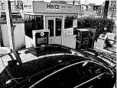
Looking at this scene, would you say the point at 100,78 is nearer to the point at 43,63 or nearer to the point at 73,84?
the point at 73,84

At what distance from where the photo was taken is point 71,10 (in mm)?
7004

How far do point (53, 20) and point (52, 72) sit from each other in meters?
4.49

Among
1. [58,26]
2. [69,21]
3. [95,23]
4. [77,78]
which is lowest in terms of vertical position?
[77,78]

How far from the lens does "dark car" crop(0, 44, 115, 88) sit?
2255 mm

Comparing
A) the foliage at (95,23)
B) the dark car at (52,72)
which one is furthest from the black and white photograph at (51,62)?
the foliage at (95,23)

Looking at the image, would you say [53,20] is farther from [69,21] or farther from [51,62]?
[51,62]

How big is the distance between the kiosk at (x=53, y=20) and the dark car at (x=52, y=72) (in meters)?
3.12

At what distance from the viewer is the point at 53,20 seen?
6.55 meters

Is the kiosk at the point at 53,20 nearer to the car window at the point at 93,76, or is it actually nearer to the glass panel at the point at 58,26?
the glass panel at the point at 58,26

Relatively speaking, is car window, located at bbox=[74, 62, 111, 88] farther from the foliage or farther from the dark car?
the foliage

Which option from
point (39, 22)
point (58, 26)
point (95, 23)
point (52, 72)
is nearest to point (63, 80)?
point (52, 72)

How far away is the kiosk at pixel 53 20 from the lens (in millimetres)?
5764

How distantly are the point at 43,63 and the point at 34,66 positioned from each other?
0.72ft

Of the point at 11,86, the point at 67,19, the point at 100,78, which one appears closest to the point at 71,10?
the point at 67,19
